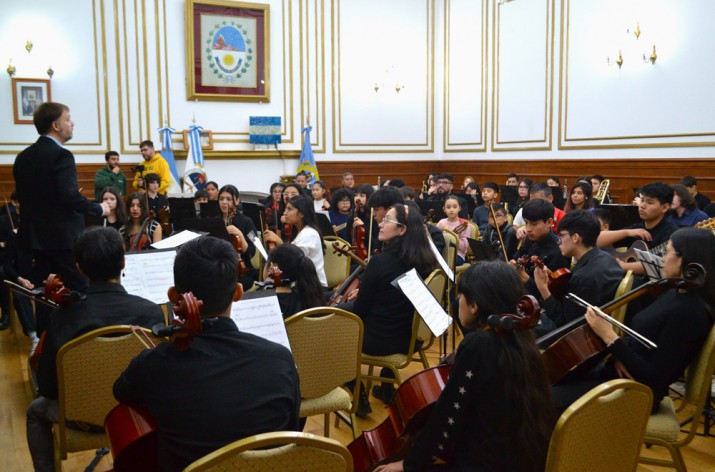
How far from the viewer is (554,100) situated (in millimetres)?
8805

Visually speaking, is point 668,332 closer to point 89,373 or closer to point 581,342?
point 581,342

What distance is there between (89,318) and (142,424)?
884 mm

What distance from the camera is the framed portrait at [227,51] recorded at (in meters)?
9.37

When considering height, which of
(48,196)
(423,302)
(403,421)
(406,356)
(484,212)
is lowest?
(406,356)

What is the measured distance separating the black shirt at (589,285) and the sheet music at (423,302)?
586 millimetres

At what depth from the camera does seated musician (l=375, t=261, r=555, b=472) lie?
5.37 feet

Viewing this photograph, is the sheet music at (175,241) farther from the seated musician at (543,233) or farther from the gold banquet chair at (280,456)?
the gold banquet chair at (280,456)

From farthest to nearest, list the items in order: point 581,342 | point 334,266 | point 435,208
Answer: point 435,208
point 334,266
point 581,342

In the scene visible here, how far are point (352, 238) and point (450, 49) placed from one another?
6.31m

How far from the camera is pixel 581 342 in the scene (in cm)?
213

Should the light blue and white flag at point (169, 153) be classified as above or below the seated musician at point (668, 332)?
→ above

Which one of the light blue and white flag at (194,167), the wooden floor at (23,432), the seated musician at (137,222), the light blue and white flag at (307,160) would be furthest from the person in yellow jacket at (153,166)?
the wooden floor at (23,432)

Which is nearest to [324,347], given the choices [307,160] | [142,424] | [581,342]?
[581,342]

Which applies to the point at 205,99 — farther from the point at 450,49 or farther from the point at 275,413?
the point at 275,413
